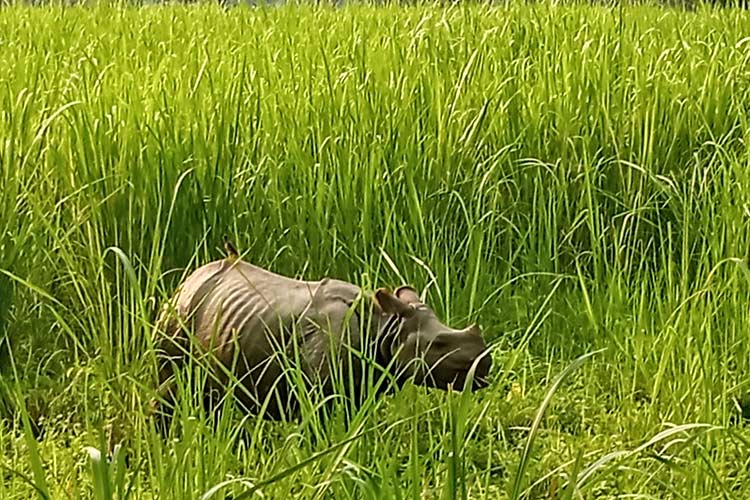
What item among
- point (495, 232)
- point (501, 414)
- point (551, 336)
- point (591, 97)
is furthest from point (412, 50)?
point (501, 414)

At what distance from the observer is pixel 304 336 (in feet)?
4.29

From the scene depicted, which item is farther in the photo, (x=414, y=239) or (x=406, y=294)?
(x=414, y=239)

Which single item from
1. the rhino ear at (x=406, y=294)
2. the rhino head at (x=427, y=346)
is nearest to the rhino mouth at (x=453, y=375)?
the rhino head at (x=427, y=346)

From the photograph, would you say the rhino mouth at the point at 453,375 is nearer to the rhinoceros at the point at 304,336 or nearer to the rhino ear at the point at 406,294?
the rhinoceros at the point at 304,336

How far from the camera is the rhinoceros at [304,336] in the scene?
1269mm

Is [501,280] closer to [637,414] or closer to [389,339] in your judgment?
[637,414]

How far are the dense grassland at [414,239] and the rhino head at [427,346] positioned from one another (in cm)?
3

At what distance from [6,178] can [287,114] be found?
0.59 m

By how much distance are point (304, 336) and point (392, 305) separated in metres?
0.12

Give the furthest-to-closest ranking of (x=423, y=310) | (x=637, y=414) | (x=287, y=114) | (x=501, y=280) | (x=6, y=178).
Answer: (x=287, y=114) → (x=501, y=280) → (x=6, y=178) → (x=637, y=414) → (x=423, y=310)

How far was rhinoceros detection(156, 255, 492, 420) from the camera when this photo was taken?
1.27 m

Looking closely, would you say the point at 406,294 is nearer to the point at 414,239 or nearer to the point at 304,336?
the point at 304,336

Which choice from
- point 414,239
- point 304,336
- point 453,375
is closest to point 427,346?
point 453,375

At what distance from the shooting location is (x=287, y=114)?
205cm
